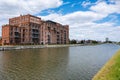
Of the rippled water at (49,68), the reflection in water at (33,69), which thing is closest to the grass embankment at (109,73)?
the rippled water at (49,68)

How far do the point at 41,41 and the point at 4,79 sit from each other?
112m

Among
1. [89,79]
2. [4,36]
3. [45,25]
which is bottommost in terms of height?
[89,79]

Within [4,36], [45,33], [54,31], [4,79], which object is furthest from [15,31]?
[4,79]

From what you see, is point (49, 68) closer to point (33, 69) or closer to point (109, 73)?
point (33, 69)

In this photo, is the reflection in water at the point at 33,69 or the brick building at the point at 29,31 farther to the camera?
the brick building at the point at 29,31

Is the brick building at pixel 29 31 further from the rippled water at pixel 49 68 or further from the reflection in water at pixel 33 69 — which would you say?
the reflection in water at pixel 33 69

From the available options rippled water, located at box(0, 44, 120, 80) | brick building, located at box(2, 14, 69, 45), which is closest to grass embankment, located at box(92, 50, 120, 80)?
rippled water, located at box(0, 44, 120, 80)

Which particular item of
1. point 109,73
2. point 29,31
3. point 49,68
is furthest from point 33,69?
point 29,31

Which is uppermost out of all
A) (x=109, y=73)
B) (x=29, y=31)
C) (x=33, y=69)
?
(x=29, y=31)

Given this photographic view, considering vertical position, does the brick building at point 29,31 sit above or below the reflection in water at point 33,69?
above

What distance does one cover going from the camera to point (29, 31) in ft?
382

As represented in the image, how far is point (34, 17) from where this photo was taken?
123125 mm

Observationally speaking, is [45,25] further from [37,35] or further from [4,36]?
[4,36]

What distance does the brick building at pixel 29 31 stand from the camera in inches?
4193
